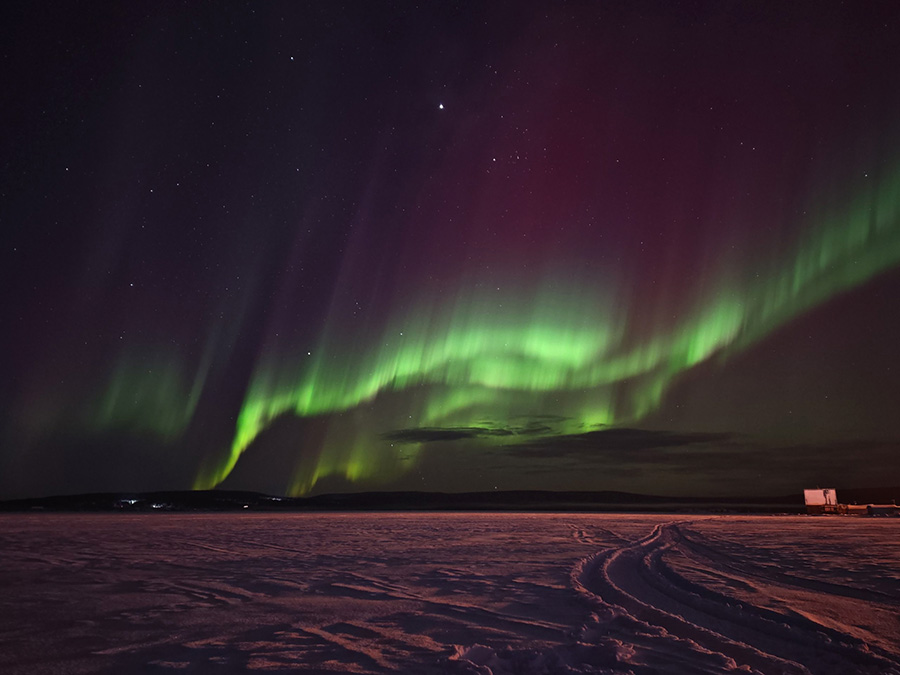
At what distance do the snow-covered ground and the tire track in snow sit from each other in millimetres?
33

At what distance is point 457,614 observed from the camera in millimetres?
8625

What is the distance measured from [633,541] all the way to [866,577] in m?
11.1

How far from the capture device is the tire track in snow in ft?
20.1

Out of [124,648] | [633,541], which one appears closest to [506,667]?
[124,648]

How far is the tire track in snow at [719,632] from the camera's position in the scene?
6.11m

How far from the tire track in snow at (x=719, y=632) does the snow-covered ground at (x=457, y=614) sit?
33 millimetres

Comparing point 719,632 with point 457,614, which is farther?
point 457,614

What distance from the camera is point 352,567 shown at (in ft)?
47.3

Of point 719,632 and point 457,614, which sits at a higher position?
point 719,632

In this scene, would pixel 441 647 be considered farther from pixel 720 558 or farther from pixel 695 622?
pixel 720 558

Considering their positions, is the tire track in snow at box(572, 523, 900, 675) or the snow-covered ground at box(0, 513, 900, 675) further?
the snow-covered ground at box(0, 513, 900, 675)

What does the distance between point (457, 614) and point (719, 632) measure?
338 centimetres

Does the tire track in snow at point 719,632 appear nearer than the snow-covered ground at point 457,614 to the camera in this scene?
Yes

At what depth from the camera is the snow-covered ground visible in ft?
20.6
